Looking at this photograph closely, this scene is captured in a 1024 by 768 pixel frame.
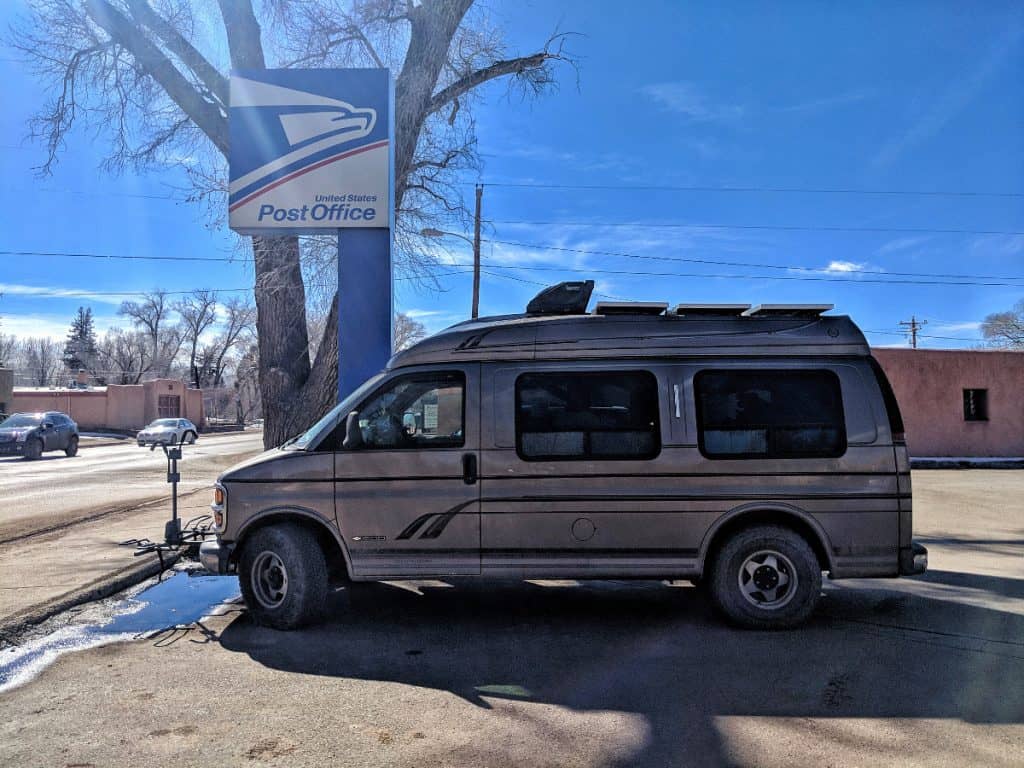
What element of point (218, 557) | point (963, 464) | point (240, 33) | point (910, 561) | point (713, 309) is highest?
point (240, 33)

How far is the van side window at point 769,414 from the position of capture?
555 cm

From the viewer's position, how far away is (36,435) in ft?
82.4

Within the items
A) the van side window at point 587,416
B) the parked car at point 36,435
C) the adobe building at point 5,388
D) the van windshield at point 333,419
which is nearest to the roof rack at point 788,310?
the van side window at point 587,416

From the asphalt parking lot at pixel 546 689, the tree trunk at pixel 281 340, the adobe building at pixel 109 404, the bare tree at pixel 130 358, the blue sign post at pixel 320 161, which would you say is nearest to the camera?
the asphalt parking lot at pixel 546 689

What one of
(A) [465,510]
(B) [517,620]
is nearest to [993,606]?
(B) [517,620]

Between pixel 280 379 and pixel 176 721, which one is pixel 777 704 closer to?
pixel 176 721

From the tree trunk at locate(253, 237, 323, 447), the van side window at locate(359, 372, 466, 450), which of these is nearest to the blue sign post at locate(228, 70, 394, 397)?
the tree trunk at locate(253, 237, 323, 447)

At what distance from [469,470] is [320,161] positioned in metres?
5.12

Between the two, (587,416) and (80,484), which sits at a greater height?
(587,416)

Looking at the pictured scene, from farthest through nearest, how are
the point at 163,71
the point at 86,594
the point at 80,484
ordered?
the point at 80,484 → the point at 163,71 → the point at 86,594

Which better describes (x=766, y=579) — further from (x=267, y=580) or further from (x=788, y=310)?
(x=267, y=580)

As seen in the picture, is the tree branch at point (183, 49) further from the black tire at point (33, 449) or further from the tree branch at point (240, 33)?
the black tire at point (33, 449)

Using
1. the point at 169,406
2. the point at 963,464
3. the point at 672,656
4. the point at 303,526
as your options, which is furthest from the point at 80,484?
the point at 169,406

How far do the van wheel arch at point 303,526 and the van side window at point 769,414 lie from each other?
2.96 m
